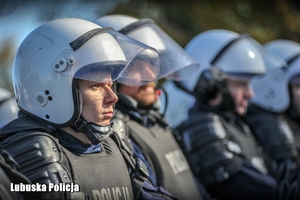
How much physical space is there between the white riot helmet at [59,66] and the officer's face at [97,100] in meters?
0.05

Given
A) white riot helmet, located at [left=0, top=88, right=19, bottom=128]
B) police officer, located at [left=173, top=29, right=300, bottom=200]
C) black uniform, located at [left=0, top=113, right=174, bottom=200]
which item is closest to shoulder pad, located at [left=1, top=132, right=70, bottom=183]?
black uniform, located at [left=0, top=113, right=174, bottom=200]

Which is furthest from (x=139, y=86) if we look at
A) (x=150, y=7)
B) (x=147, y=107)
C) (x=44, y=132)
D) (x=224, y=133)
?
(x=150, y=7)

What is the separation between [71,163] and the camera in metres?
3.41

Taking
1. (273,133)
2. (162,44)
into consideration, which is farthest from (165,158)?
(273,133)

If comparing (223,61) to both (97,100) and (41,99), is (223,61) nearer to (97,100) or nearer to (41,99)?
(97,100)

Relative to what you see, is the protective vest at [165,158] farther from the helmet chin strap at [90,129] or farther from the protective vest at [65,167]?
the helmet chin strap at [90,129]

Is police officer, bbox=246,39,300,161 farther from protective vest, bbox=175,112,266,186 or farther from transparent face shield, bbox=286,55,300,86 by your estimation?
protective vest, bbox=175,112,266,186

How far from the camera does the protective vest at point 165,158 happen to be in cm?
464

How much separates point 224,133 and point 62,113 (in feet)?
7.99

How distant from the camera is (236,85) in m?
6.12

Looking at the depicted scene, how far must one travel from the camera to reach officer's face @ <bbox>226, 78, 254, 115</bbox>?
609cm

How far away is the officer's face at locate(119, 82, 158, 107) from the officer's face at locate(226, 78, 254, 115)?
133 cm

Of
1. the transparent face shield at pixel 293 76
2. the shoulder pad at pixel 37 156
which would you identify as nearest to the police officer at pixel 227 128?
the transparent face shield at pixel 293 76

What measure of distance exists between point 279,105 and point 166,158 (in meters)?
3.12
